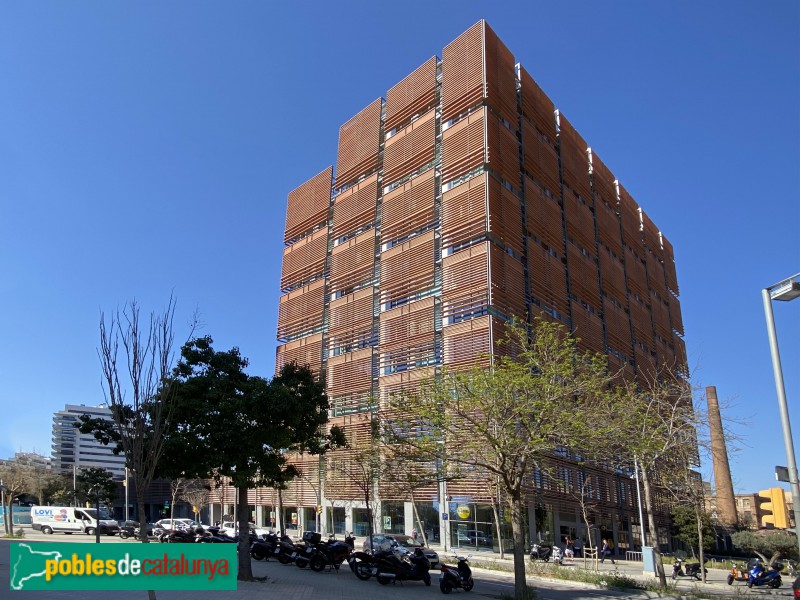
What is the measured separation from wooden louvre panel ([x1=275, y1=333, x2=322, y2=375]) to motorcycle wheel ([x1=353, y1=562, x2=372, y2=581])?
32486 millimetres

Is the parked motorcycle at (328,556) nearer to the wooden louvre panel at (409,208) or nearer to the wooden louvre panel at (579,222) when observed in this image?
the wooden louvre panel at (409,208)

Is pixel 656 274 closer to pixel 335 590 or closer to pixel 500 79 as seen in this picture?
pixel 500 79

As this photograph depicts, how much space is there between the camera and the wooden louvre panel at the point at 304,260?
2369 inches

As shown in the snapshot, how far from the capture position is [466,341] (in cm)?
4153

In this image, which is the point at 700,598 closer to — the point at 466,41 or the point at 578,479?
the point at 578,479

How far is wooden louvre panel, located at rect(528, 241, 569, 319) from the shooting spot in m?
46.4

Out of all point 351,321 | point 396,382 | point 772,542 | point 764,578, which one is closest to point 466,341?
point 396,382

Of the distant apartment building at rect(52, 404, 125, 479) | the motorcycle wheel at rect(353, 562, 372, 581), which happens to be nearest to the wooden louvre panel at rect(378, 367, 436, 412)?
the motorcycle wheel at rect(353, 562, 372, 581)

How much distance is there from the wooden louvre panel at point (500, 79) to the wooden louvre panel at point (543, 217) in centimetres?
558

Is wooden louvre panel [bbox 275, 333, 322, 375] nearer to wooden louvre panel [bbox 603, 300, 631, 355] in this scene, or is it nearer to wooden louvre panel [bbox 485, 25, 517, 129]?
wooden louvre panel [bbox 485, 25, 517, 129]

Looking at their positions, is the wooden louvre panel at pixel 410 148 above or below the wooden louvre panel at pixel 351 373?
above

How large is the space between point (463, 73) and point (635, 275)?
106 feet

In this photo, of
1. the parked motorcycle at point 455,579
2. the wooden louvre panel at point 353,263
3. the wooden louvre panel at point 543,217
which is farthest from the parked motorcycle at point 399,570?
the wooden louvre panel at point 353,263

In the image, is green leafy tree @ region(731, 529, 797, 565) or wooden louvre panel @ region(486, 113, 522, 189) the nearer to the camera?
green leafy tree @ region(731, 529, 797, 565)
